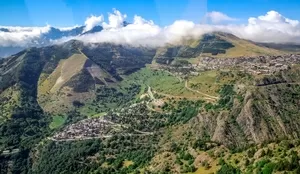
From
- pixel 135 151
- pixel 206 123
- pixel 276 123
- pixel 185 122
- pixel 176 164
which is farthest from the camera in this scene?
pixel 185 122

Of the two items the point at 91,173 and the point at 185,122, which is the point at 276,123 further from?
the point at 91,173

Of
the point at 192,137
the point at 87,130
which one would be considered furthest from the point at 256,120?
the point at 87,130

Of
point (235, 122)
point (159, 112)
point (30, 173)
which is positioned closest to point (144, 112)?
point (159, 112)

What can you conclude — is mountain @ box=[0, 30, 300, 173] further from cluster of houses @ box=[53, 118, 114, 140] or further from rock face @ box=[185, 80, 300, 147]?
cluster of houses @ box=[53, 118, 114, 140]

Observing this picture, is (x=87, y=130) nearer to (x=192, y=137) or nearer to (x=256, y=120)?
(x=192, y=137)

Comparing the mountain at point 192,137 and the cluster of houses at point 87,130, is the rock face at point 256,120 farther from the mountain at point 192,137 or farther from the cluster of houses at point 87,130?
the cluster of houses at point 87,130

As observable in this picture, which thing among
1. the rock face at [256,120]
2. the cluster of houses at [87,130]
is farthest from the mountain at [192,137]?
the cluster of houses at [87,130]

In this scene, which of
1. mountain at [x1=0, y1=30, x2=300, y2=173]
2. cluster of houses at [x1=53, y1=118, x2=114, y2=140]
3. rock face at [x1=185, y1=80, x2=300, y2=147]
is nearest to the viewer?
mountain at [x1=0, y1=30, x2=300, y2=173]

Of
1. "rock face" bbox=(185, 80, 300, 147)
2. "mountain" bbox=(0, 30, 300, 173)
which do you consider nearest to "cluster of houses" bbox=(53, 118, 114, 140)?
"mountain" bbox=(0, 30, 300, 173)
